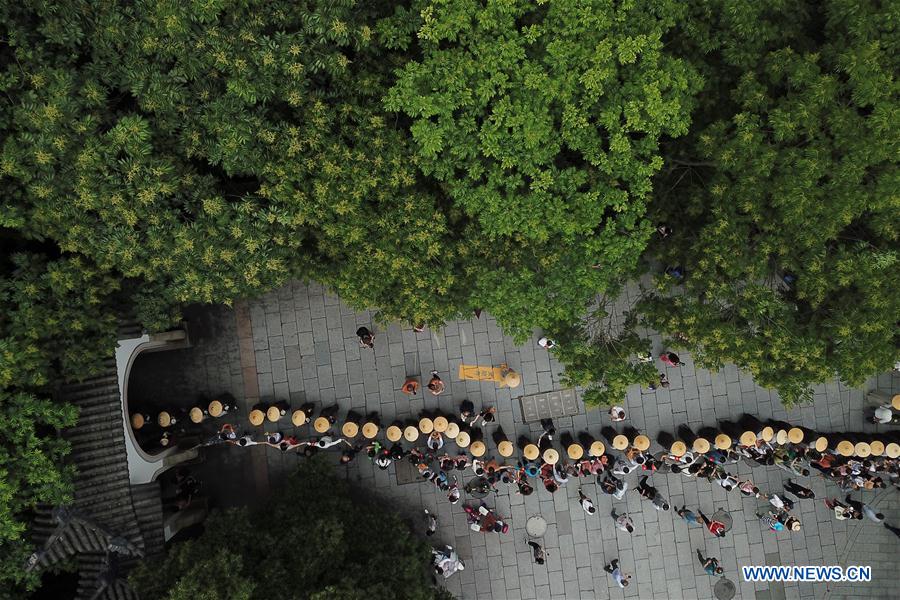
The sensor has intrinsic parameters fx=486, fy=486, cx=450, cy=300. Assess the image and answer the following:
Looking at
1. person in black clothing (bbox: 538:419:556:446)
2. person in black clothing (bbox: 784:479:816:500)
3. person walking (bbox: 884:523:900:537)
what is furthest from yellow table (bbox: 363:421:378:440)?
person walking (bbox: 884:523:900:537)

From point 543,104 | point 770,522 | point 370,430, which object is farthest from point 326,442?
point 770,522

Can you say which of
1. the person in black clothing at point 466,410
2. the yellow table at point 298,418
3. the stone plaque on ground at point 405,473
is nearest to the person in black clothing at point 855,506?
the person in black clothing at point 466,410

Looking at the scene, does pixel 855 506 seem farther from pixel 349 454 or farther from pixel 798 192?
pixel 349 454

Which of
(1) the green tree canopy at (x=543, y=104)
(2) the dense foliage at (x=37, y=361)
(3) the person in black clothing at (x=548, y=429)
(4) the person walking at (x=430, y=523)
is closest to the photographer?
(1) the green tree canopy at (x=543, y=104)

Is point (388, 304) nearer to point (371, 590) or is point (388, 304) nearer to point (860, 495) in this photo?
point (371, 590)

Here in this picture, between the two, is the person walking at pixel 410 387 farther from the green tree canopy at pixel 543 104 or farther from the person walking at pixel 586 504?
the green tree canopy at pixel 543 104

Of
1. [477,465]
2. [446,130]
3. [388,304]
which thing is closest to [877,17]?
[446,130]

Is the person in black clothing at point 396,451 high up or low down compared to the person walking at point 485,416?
down
